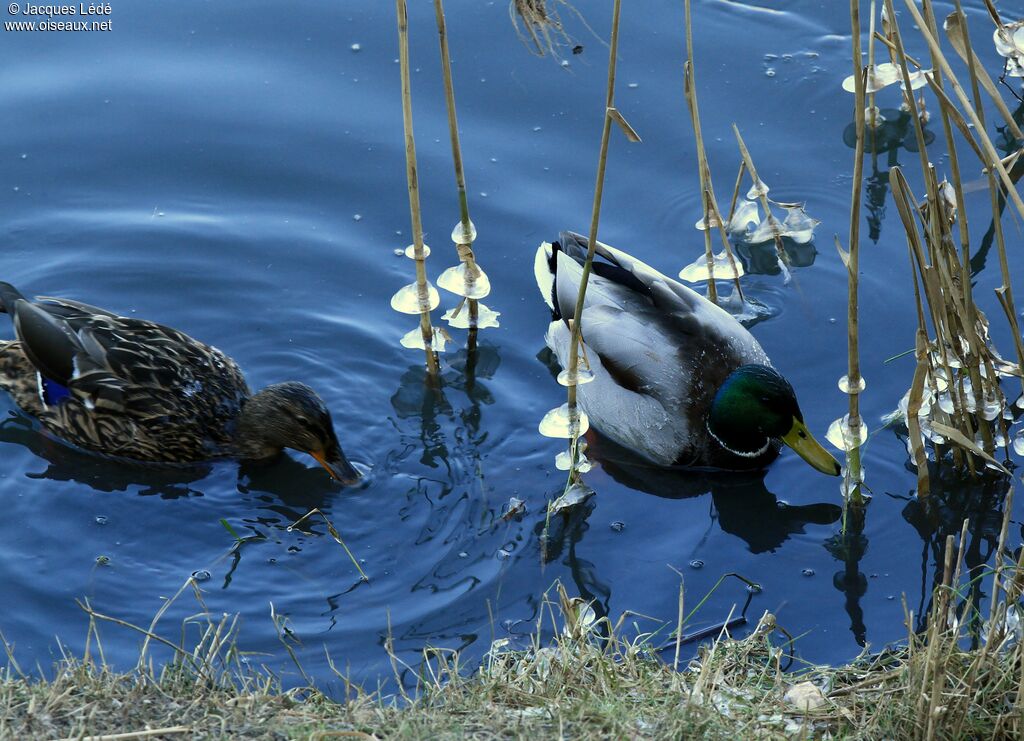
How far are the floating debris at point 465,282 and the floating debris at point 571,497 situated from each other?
3.34ft

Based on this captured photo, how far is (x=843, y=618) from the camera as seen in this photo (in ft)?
16.5

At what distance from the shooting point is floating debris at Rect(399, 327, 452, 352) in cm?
599

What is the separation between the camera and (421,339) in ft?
19.6

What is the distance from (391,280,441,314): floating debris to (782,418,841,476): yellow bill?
1706 millimetres

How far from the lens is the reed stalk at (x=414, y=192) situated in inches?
193

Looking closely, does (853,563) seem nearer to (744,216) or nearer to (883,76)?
(744,216)

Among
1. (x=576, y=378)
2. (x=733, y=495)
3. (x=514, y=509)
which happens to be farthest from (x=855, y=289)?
(x=514, y=509)

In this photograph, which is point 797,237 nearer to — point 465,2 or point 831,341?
point 831,341

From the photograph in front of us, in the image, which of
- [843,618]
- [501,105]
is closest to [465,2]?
[501,105]

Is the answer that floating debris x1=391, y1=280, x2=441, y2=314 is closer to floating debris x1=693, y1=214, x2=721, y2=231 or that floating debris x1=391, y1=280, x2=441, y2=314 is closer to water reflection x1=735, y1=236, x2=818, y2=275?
floating debris x1=693, y1=214, x2=721, y2=231

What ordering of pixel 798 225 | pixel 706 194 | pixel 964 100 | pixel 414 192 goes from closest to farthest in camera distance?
Answer: pixel 964 100 < pixel 414 192 < pixel 706 194 < pixel 798 225

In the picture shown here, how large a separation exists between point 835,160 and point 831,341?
1455 mm

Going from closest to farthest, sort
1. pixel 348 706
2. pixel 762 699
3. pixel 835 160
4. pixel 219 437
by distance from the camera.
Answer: pixel 348 706
pixel 762 699
pixel 219 437
pixel 835 160

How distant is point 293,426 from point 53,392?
3.82 feet
